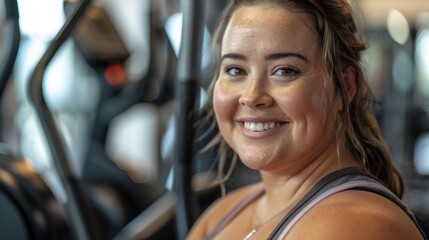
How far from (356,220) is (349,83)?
1.22 feet

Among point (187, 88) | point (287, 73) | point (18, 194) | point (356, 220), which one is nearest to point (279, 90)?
point (287, 73)

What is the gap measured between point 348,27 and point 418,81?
6081 mm

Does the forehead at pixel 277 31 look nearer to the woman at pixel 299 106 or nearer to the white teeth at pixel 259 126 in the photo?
the woman at pixel 299 106

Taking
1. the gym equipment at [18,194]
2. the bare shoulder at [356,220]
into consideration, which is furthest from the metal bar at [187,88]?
the bare shoulder at [356,220]

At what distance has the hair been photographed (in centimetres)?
156

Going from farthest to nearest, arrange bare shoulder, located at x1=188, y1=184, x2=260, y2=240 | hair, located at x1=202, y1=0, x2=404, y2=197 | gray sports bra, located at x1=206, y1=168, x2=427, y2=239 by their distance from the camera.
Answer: bare shoulder, located at x1=188, y1=184, x2=260, y2=240 → hair, located at x1=202, y1=0, x2=404, y2=197 → gray sports bra, located at x1=206, y1=168, x2=427, y2=239

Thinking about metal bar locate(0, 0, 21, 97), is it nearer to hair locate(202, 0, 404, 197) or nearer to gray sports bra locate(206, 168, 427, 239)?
hair locate(202, 0, 404, 197)

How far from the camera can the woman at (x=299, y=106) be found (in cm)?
153

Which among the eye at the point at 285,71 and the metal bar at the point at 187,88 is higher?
the eye at the point at 285,71

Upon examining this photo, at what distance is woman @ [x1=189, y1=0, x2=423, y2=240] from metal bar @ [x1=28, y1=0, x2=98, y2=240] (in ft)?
2.38

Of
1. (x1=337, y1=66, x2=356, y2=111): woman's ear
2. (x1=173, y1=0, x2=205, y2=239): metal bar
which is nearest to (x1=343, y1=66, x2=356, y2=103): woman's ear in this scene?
(x1=337, y1=66, x2=356, y2=111): woman's ear

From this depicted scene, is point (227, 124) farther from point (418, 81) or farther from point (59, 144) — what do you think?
point (418, 81)

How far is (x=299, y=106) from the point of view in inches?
60.3

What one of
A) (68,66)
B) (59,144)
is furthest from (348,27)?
(68,66)
